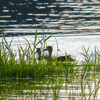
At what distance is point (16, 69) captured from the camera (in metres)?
6.89

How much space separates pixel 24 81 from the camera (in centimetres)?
650

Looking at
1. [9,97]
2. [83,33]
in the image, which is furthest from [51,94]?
[83,33]

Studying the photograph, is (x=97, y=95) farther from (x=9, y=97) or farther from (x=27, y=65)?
(x=27, y=65)

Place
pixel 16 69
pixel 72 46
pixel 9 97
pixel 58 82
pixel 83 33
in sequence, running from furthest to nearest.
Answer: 1. pixel 83 33
2. pixel 72 46
3. pixel 16 69
4. pixel 58 82
5. pixel 9 97

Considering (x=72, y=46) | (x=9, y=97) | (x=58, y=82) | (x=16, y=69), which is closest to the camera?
(x=9, y=97)

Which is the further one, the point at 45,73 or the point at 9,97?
the point at 45,73

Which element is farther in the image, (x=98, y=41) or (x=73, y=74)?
(x=98, y=41)

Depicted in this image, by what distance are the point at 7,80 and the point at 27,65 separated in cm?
59

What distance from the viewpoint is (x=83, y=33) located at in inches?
621

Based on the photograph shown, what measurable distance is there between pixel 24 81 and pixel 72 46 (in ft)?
18.6

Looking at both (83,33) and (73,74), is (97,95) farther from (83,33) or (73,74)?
(83,33)

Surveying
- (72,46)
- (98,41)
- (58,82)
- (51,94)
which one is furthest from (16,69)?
(98,41)

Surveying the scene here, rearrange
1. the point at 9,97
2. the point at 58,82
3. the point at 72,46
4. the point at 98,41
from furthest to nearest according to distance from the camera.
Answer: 1. the point at 98,41
2. the point at 72,46
3. the point at 58,82
4. the point at 9,97

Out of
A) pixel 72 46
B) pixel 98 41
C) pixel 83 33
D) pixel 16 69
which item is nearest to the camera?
pixel 16 69
